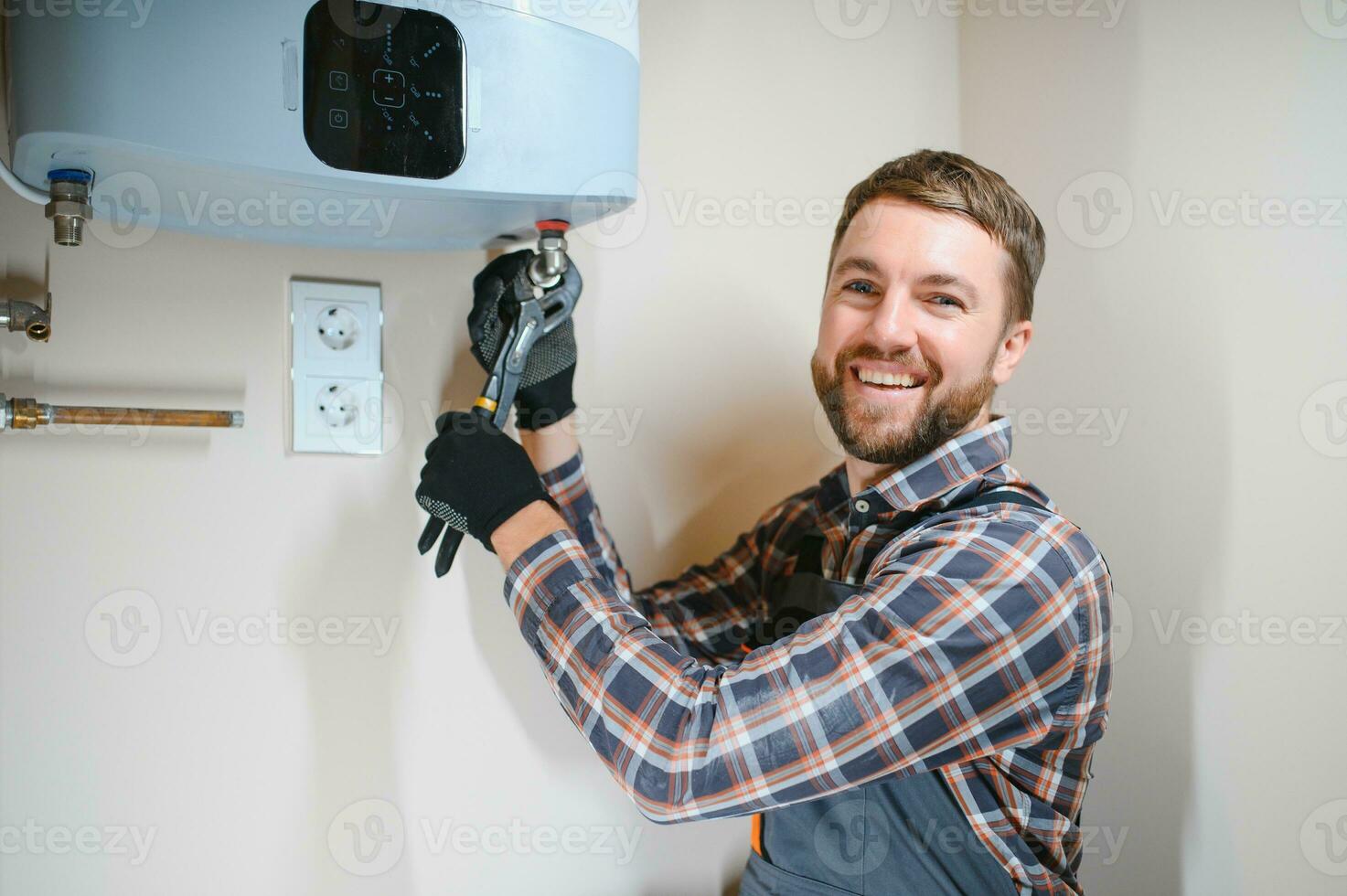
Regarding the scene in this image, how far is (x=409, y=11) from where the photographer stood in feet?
2.48

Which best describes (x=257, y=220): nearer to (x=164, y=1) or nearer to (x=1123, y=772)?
(x=164, y=1)

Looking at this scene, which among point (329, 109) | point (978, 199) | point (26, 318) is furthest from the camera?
point (978, 199)

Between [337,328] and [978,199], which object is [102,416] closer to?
[337,328]

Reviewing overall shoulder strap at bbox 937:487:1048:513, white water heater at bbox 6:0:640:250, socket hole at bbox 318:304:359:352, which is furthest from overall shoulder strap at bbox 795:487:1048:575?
socket hole at bbox 318:304:359:352

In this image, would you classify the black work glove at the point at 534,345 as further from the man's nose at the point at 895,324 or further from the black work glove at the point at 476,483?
the man's nose at the point at 895,324

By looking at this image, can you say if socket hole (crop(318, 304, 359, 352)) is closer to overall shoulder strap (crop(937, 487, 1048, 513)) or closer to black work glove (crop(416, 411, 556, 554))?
black work glove (crop(416, 411, 556, 554))

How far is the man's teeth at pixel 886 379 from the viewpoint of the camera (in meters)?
1.00

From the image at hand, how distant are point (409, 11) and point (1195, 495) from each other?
878 millimetres

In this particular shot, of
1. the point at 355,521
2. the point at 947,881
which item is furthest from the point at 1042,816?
the point at 355,521

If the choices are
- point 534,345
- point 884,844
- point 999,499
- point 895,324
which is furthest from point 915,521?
point 534,345

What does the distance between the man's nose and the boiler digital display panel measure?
0.42 metres

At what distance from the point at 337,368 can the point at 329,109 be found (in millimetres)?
367

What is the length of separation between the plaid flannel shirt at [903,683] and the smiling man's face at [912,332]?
5 cm

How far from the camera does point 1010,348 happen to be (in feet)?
3.50
